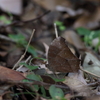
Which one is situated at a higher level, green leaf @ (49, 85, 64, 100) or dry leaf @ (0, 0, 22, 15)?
dry leaf @ (0, 0, 22, 15)

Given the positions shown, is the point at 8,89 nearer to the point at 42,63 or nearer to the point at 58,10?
the point at 42,63

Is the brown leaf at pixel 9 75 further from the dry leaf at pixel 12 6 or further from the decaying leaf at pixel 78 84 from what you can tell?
the dry leaf at pixel 12 6

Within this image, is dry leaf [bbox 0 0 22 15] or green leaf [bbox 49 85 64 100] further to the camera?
dry leaf [bbox 0 0 22 15]

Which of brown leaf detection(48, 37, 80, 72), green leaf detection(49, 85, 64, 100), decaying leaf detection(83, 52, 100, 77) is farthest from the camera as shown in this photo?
decaying leaf detection(83, 52, 100, 77)

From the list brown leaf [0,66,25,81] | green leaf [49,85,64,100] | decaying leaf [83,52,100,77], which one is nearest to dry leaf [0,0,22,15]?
decaying leaf [83,52,100,77]

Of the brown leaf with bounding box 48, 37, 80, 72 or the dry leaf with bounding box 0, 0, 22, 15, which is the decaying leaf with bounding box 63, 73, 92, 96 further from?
the dry leaf with bounding box 0, 0, 22, 15

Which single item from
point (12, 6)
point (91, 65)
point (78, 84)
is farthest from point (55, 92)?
point (12, 6)

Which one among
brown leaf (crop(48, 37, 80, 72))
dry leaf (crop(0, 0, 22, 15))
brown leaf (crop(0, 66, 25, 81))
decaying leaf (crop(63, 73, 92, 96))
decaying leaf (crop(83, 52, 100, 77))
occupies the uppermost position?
dry leaf (crop(0, 0, 22, 15))

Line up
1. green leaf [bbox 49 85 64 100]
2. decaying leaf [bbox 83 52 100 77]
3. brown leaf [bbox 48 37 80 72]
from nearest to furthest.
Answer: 1. green leaf [bbox 49 85 64 100]
2. brown leaf [bbox 48 37 80 72]
3. decaying leaf [bbox 83 52 100 77]

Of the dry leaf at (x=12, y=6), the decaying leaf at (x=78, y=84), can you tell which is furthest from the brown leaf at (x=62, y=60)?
the dry leaf at (x=12, y=6)
